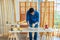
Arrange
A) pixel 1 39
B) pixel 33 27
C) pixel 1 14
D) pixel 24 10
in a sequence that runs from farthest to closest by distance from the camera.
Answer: pixel 24 10 → pixel 1 14 → pixel 1 39 → pixel 33 27

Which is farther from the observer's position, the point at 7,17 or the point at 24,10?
the point at 24,10

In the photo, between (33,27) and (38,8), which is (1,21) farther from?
(33,27)

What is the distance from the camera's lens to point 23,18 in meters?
6.47

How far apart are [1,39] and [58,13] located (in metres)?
2.70

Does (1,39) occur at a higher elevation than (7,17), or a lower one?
lower

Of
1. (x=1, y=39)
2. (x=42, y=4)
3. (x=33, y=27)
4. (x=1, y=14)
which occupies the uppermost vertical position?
(x=42, y=4)

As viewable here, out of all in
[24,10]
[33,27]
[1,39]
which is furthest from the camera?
[24,10]

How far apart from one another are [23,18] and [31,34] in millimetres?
2056

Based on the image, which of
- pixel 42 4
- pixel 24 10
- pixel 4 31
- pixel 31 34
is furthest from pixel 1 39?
pixel 42 4

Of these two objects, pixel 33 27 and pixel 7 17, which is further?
pixel 7 17

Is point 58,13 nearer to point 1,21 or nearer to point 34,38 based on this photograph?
point 34,38

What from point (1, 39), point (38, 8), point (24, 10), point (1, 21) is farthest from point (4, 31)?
point (38, 8)

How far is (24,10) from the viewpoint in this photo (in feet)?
21.2

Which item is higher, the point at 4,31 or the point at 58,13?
the point at 58,13
